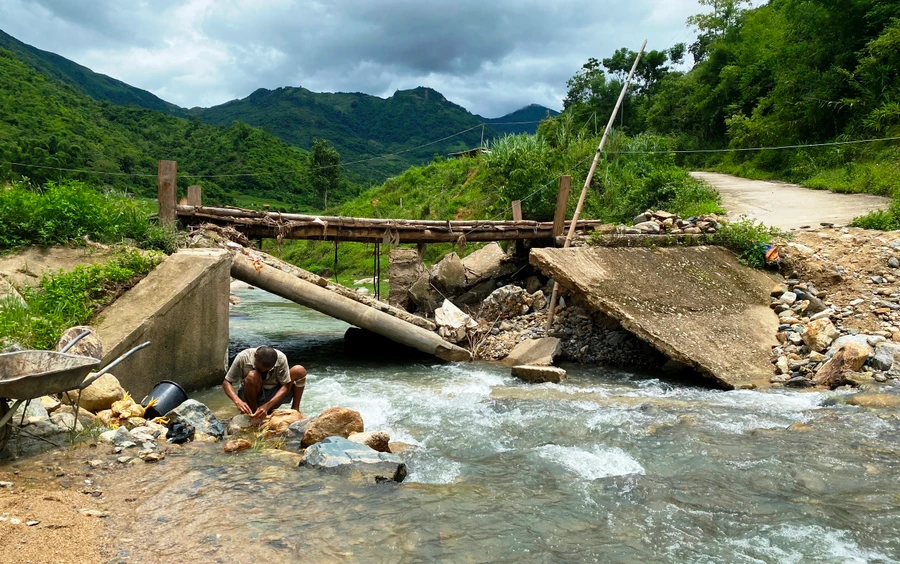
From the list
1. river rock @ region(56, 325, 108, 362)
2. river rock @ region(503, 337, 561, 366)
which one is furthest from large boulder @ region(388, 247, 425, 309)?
river rock @ region(56, 325, 108, 362)

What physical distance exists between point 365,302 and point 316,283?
2.80ft

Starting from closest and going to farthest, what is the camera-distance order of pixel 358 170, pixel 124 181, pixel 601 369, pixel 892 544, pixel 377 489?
pixel 892 544 < pixel 377 489 < pixel 601 369 < pixel 124 181 < pixel 358 170

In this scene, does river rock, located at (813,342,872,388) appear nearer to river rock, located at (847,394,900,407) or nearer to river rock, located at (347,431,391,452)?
river rock, located at (847,394,900,407)

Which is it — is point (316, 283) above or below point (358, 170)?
below

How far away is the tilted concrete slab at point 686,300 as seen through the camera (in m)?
8.36

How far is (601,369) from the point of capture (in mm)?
9969

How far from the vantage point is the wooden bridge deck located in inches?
415

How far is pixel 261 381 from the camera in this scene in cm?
665

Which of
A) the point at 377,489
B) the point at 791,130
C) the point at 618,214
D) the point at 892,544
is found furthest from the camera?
the point at 791,130

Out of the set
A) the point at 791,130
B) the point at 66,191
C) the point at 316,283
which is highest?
the point at 791,130

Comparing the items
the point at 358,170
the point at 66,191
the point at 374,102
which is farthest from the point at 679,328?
the point at 374,102

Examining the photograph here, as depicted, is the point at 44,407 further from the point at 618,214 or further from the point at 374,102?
the point at 374,102

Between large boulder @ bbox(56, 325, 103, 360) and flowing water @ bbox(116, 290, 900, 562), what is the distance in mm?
1676

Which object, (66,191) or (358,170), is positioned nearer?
(66,191)
